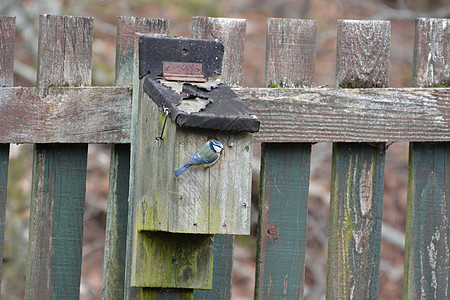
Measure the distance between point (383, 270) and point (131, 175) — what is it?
13.1ft

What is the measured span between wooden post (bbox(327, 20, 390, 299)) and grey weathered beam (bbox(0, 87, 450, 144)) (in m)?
0.08

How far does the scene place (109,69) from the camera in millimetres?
6504

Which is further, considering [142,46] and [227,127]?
[142,46]

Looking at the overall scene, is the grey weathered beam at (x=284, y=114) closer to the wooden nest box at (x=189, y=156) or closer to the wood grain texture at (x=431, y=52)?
the wood grain texture at (x=431, y=52)

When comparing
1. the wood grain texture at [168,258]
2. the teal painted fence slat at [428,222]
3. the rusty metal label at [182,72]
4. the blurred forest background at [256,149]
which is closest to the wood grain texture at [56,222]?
the wood grain texture at [168,258]

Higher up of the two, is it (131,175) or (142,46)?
(142,46)

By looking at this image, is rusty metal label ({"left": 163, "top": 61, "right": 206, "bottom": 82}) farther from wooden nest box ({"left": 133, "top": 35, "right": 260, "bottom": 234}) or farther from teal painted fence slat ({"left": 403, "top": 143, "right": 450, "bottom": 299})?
teal painted fence slat ({"left": 403, "top": 143, "right": 450, "bottom": 299})

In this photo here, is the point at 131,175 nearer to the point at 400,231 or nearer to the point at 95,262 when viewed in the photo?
the point at 95,262

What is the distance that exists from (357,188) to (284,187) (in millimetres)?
285

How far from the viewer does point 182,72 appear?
2137 mm

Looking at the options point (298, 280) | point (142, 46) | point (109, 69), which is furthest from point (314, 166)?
point (142, 46)

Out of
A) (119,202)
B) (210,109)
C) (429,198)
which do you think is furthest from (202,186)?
(429,198)

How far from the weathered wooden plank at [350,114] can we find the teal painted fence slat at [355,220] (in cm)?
9

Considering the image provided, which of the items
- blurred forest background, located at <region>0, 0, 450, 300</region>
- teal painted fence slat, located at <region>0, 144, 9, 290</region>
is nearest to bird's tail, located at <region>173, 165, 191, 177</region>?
teal painted fence slat, located at <region>0, 144, 9, 290</region>
